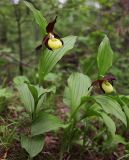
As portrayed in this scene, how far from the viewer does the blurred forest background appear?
2980 mm

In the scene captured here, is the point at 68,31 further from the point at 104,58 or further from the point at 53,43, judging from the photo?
the point at 53,43

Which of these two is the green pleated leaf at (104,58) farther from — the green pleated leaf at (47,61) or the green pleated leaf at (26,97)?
the green pleated leaf at (26,97)

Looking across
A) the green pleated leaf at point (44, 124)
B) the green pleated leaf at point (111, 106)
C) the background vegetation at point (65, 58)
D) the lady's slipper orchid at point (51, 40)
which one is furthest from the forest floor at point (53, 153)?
the lady's slipper orchid at point (51, 40)

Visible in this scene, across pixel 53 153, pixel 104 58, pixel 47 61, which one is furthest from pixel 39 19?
pixel 53 153

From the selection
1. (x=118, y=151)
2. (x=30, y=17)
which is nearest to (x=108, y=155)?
(x=118, y=151)

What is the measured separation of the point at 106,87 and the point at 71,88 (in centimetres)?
24

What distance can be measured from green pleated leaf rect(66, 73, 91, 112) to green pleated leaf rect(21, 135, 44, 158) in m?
0.27

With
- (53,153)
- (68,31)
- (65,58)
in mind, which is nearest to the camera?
(53,153)

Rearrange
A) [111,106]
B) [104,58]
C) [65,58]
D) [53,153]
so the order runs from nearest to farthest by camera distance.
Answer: [111,106]
[104,58]
[53,153]
[65,58]

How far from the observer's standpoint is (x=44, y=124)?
1749 mm

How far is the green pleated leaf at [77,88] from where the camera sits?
188 centimetres

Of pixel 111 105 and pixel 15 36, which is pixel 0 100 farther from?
pixel 15 36

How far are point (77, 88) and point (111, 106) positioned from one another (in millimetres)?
302

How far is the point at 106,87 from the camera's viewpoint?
1.76 metres
